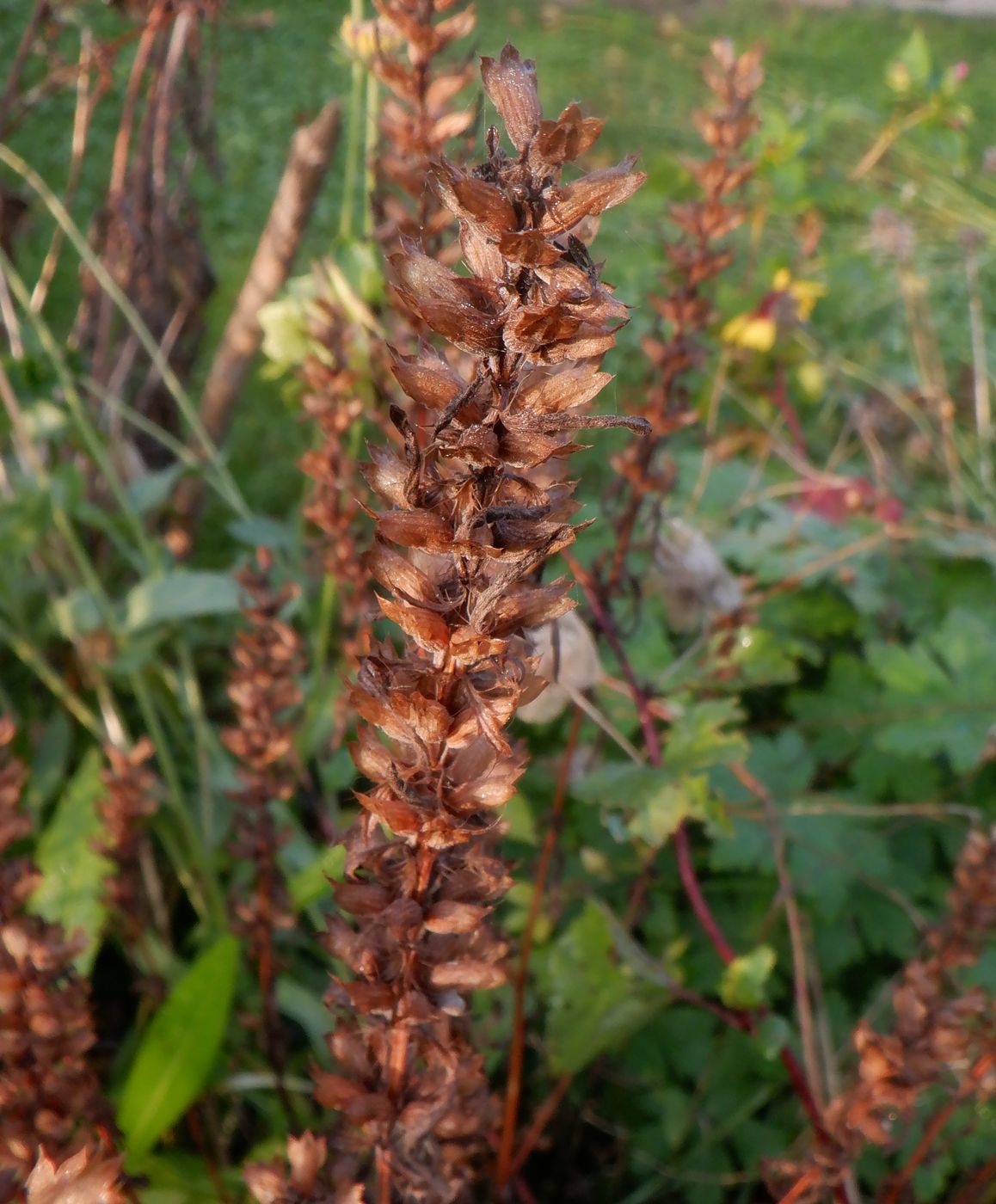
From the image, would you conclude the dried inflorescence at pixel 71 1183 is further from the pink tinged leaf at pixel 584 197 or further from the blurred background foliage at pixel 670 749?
the pink tinged leaf at pixel 584 197

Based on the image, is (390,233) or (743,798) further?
(743,798)

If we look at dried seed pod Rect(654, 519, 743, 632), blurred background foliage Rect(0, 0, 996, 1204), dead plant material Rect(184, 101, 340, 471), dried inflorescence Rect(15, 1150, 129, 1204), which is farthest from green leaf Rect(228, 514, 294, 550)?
dried inflorescence Rect(15, 1150, 129, 1204)

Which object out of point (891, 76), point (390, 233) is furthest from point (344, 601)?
point (891, 76)

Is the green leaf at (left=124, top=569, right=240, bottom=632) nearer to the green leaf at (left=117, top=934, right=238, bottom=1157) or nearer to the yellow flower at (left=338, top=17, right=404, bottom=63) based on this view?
the green leaf at (left=117, top=934, right=238, bottom=1157)

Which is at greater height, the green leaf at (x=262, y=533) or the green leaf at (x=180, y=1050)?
→ the green leaf at (x=262, y=533)

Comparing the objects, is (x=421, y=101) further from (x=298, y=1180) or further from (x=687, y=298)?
(x=298, y=1180)

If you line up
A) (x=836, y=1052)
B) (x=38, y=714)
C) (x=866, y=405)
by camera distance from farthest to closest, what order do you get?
1. (x=866, y=405)
2. (x=38, y=714)
3. (x=836, y=1052)

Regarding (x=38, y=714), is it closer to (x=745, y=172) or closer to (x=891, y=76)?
(x=745, y=172)

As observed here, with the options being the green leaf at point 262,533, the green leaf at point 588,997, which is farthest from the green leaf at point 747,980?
the green leaf at point 262,533
